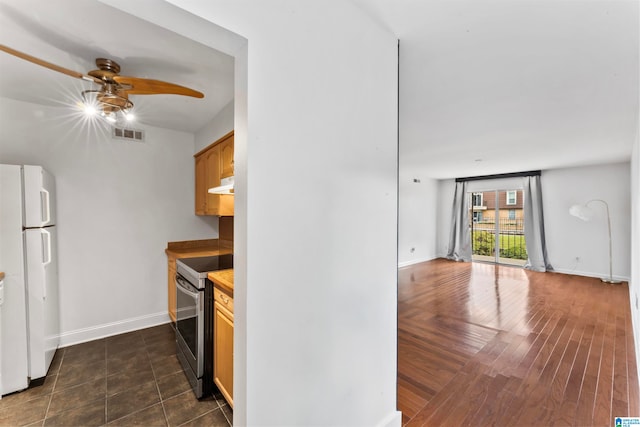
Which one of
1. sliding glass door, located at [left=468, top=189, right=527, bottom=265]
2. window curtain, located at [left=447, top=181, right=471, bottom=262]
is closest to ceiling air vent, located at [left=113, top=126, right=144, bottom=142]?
window curtain, located at [left=447, top=181, right=471, bottom=262]

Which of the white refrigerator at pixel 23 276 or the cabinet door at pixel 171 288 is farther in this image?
the cabinet door at pixel 171 288

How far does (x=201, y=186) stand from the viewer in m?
3.41

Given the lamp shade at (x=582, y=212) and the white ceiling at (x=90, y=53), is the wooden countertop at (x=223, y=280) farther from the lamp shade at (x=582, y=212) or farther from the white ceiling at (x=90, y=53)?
the lamp shade at (x=582, y=212)

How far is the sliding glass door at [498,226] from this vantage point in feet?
22.2

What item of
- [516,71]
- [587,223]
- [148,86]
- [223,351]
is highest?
[516,71]

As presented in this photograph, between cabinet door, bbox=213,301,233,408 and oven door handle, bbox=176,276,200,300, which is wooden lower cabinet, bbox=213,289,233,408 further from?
oven door handle, bbox=176,276,200,300

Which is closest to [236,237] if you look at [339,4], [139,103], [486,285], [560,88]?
[339,4]

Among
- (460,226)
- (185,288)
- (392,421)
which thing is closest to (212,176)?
(185,288)

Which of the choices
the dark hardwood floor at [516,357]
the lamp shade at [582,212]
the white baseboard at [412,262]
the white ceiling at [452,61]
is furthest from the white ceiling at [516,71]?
the white baseboard at [412,262]

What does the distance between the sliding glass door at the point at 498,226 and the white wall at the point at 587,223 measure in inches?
24.1

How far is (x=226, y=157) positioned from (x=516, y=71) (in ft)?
8.41

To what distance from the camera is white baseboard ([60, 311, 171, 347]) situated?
109 inches

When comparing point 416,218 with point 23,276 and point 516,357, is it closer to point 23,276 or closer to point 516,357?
point 516,357

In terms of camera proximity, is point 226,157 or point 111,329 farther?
point 111,329
